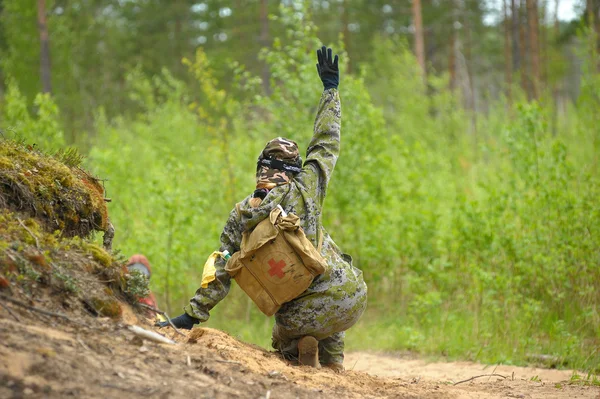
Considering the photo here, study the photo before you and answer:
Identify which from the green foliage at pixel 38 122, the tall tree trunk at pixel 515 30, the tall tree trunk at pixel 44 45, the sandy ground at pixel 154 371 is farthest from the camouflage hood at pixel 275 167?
the tall tree trunk at pixel 515 30

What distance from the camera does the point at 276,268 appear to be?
4.52 metres

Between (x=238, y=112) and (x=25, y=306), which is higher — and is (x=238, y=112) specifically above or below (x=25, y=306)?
above

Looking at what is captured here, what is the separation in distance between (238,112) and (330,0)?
71.8ft

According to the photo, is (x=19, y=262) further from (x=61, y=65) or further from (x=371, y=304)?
(x=61, y=65)

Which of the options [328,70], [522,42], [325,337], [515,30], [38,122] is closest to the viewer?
[325,337]

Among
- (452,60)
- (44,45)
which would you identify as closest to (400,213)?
(44,45)

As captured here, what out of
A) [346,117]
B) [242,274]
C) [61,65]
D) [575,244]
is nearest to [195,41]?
[61,65]

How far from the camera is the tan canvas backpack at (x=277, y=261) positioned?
4.48 m

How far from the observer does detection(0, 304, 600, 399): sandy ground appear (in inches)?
115

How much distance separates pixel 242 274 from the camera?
4.65 meters

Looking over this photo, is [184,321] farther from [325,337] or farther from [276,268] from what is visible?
[325,337]

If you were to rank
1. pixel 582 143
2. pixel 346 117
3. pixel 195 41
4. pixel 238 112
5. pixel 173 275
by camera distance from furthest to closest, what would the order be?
pixel 195 41 → pixel 582 143 → pixel 238 112 → pixel 346 117 → pixel 173 275

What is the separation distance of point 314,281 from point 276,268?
370 mm

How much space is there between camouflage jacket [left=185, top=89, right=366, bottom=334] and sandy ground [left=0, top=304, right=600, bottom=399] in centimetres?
30
